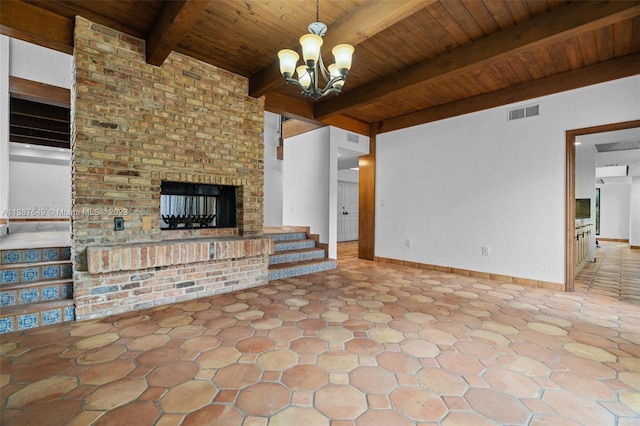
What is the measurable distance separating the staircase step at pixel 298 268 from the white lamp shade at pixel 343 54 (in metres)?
2.93

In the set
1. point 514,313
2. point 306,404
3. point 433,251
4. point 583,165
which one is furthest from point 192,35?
point 583,165

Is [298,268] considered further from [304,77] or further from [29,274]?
[29,274]

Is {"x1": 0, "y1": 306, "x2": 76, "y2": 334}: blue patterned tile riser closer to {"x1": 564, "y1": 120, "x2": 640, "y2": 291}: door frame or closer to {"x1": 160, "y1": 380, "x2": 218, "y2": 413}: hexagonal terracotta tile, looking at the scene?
{"x1": 160, "y1": 380, "x2": 218, "y2": 413}: hexagonal terracotta tile

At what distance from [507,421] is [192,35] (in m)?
4.06

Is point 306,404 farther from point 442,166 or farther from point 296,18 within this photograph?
point 442,166

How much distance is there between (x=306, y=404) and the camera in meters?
1.49

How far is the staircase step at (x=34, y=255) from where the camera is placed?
2.75m

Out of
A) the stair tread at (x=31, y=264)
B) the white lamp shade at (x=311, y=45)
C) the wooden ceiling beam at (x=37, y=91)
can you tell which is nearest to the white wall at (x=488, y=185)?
the white lamp shade at (x=311, y=45)

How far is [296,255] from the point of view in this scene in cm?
485

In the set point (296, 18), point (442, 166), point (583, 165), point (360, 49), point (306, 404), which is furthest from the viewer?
point (583, 165)

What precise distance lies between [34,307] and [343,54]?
347 cm

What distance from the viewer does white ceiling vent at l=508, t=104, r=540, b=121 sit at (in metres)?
4.03

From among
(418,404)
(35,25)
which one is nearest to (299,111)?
(35,25)

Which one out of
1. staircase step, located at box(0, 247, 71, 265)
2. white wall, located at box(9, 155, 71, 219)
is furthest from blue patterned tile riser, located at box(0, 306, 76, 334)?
white wall, located at box(9, 155, 71, 219)
